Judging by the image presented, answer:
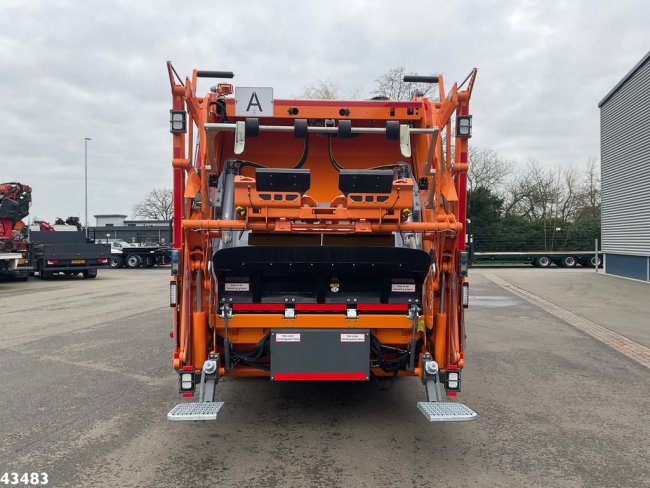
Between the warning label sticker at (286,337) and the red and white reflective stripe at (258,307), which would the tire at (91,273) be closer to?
the red and white reflective stripe at (258,307)

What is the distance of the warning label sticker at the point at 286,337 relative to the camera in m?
4.13

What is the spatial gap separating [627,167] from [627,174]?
0.26m

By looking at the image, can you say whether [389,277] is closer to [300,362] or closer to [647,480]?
[300,362]

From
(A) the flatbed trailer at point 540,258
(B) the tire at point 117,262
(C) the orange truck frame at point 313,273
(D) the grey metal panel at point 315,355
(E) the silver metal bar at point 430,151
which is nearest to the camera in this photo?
(C) the orange truck frame at point 313,273

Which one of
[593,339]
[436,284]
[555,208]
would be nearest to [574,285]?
[593,339]

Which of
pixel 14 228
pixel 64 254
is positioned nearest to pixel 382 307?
pixel 14 228

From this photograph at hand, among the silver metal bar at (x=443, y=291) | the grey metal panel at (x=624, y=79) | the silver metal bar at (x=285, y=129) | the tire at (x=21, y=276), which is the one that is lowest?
the tire at (x=21, y=276)

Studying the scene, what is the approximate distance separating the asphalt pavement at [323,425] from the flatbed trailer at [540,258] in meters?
25.0

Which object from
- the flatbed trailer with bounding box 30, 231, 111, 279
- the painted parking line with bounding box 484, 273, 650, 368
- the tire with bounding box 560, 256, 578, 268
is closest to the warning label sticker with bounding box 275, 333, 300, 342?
the painted parking line with bounding box 484, 273, 650, 368

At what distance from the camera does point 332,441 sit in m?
4.20

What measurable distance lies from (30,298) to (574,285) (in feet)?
55.8

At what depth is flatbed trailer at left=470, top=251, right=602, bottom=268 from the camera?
31516 millimetres

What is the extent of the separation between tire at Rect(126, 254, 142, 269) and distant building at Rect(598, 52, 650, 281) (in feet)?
75.9

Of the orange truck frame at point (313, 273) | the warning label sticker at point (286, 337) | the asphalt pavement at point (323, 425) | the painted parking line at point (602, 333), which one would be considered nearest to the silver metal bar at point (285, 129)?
the orange truck frame at point (313, 273)
